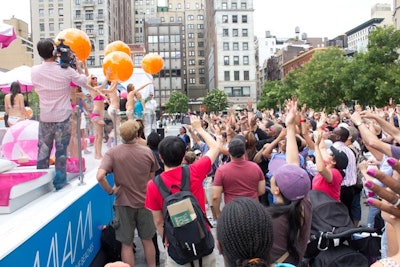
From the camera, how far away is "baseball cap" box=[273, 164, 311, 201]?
3115mm

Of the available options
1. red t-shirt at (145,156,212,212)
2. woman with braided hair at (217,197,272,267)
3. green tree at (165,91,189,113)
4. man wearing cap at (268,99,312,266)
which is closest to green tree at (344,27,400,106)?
red t-shirt at (145,156,212,212)

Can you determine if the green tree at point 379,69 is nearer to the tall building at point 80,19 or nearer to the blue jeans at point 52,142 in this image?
the blue jeans at point 52,142

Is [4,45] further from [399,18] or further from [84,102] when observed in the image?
[399,18]

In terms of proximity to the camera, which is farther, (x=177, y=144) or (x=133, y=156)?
(x=133, y=156)

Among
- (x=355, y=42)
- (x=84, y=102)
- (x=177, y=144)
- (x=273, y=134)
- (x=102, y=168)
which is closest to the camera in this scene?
(x=177, y=144)

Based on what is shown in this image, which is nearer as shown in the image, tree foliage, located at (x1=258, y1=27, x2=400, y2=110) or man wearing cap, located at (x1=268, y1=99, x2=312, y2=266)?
man wearing cap, located at (x1=268, y1=99, x2=312, y2=266)

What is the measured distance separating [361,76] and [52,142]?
3742 cm

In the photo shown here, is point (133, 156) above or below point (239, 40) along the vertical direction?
below

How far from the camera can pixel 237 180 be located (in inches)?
190

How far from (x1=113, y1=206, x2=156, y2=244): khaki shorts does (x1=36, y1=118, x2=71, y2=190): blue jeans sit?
2.49 feet

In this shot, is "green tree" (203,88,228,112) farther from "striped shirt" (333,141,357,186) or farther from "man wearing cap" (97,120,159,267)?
"man wearing cap" (97,120,159,267)

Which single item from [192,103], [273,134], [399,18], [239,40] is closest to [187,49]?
[192,103]

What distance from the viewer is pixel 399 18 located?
53688mm

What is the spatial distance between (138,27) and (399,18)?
9564 centimetres
